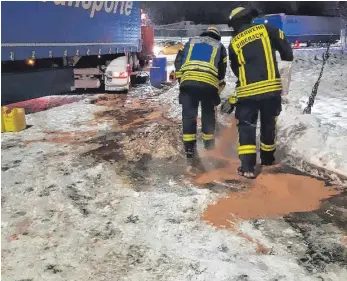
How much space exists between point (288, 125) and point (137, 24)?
8236 millimetres

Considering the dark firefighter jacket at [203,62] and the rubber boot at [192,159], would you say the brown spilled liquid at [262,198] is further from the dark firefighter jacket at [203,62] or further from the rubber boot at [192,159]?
the dark firefighter jacket at [203,62]

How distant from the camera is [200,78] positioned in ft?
16.8

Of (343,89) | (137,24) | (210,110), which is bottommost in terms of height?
(343,89)

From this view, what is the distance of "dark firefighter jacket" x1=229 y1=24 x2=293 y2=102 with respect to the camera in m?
4.44

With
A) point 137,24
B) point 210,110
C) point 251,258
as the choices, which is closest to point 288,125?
point 210,110

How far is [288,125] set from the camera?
19.6ft

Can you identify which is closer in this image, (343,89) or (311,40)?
(343,89)

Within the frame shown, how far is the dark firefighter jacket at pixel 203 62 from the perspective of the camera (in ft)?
16.7

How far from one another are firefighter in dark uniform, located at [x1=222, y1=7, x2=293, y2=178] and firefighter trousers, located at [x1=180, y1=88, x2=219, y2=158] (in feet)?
2.40

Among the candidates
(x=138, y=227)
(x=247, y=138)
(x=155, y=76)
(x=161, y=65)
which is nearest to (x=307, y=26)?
(x=161, y=65)

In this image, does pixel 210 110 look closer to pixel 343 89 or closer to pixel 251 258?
pixel 251 258

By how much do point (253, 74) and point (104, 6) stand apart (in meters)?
6.87

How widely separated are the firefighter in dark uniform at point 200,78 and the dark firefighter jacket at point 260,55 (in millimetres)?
617

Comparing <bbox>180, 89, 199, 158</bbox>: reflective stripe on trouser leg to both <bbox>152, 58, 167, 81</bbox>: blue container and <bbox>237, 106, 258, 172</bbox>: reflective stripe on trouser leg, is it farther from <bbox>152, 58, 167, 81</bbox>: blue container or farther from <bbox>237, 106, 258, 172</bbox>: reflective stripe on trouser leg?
<bbox>152, 58, 167, 81</bbox>: blue container
